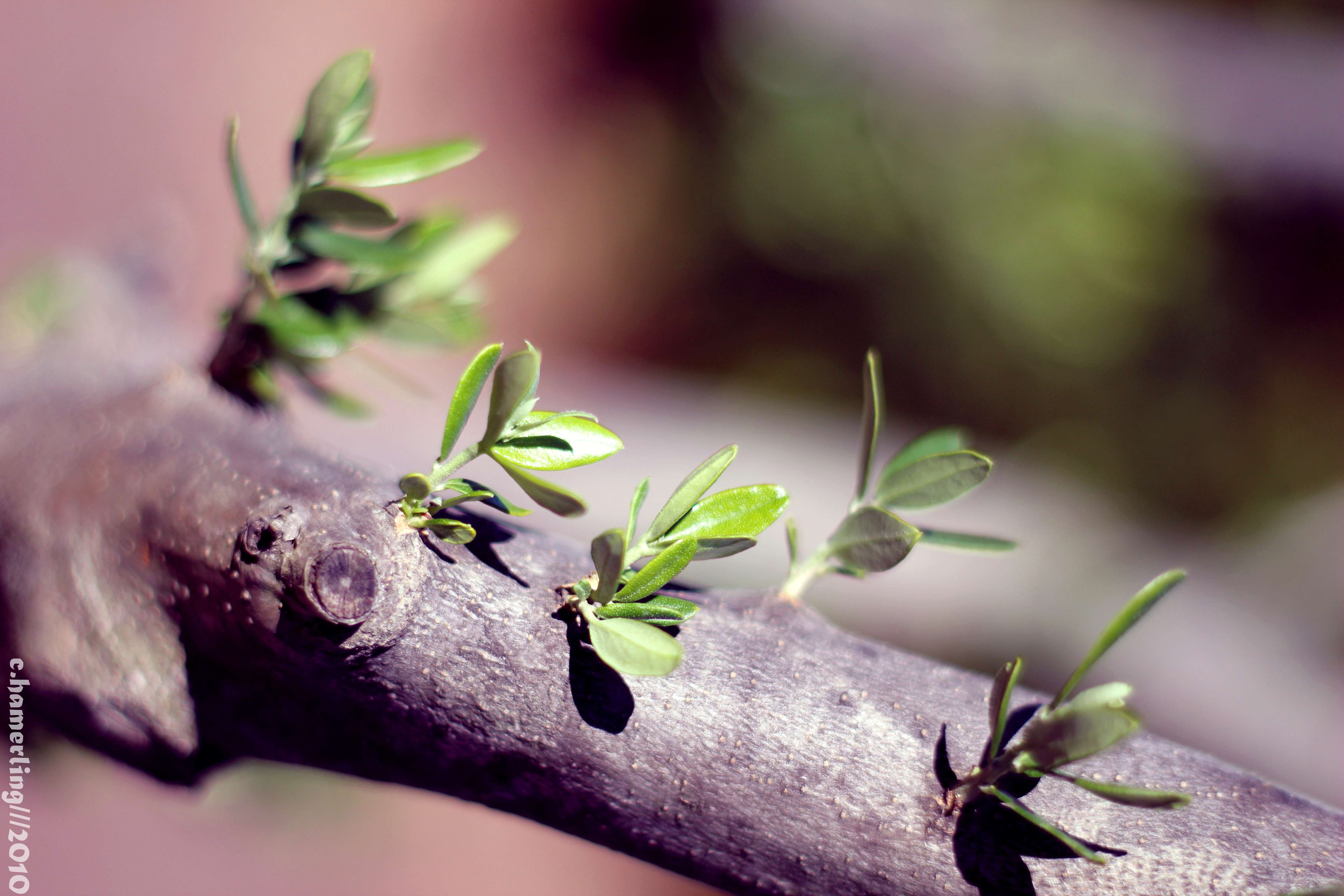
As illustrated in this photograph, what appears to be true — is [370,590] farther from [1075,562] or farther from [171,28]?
[171,28]

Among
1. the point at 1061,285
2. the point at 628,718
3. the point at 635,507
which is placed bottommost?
the point at 628,718

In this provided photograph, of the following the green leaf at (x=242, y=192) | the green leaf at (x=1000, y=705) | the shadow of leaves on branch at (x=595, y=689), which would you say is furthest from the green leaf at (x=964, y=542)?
the green leaf at (x=242, y=192)

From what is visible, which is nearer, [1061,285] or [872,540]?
[872,540]

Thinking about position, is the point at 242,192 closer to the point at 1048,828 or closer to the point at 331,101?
the point at 331,101

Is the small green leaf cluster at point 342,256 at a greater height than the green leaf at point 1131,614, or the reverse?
the small green leaf cluster at point 342,256

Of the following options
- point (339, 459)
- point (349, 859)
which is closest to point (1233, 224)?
point (339, 459)

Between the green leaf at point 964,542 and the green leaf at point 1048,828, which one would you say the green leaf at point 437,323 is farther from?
the green leaf at point 1048,828

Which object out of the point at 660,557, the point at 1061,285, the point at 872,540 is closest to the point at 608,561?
the point at 660,557

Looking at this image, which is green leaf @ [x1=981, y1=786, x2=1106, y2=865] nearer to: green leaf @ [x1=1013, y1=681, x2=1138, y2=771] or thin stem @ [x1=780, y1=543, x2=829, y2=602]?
green leaf @ [x1=1013, y1=681, x2=1138, y2=771]
